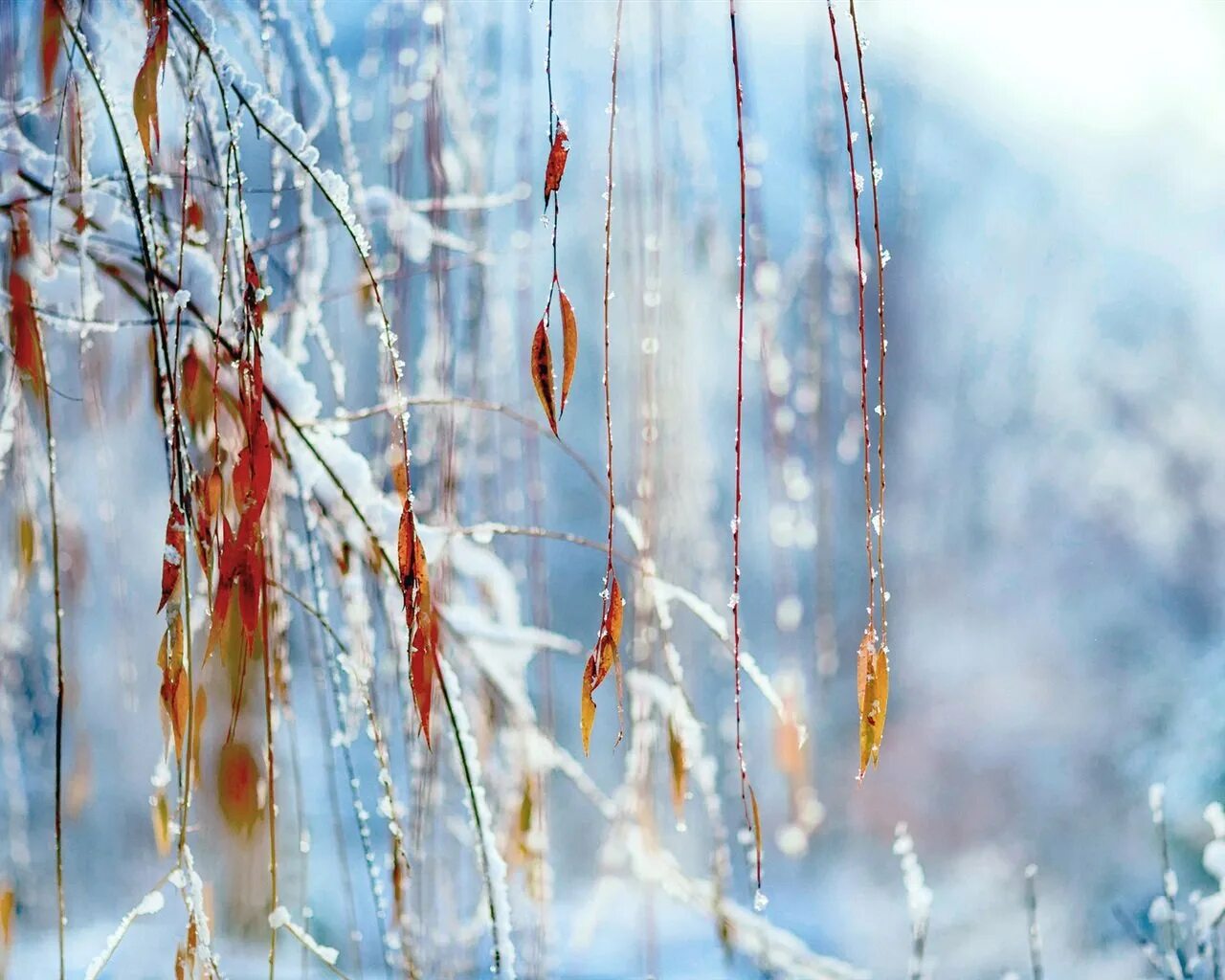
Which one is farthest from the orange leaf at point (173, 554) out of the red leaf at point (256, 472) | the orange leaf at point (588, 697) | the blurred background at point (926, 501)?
the blurred background at point (926, 501)

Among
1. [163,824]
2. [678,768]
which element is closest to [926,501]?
[678,768]

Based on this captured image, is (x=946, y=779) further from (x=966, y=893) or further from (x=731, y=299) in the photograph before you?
(x=731, y=299)

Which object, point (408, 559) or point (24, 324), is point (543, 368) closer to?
point (408, 559)

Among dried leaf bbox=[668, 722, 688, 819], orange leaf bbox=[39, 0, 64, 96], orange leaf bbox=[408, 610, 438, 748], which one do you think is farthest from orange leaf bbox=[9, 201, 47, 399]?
dried leaf bbox=[668, 722, 688, 819]

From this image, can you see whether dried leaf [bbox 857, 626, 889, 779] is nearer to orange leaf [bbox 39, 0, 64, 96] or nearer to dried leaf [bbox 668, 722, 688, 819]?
dried leaf [bbox 668, 722, 688, 819]

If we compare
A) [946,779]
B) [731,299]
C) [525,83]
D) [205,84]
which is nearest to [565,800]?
[946,779]
